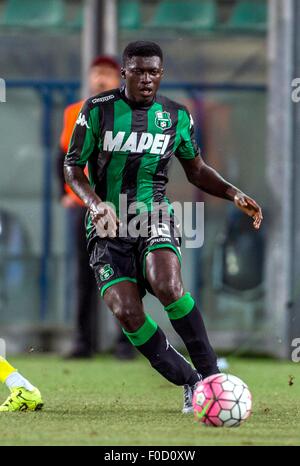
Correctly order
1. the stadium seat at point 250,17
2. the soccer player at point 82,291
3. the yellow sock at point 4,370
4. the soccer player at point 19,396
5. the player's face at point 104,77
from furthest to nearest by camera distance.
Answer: the stadium seat at point 250,17
the soccer player at point 82,291
the player's face at point 104,77
the yellow sock at point 4,370
the soccer player at point 19,396

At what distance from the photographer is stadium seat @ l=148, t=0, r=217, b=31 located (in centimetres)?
1134

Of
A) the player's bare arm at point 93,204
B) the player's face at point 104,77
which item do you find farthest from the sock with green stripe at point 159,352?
the player's face at point 104,77

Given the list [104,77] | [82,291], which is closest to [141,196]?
[104,77]

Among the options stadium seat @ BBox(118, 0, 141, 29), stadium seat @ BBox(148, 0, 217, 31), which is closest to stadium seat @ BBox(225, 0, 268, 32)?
stadium seat @ BBox(148, 0, 217, 31)

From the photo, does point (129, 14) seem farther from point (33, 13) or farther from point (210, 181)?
point (210, 181)

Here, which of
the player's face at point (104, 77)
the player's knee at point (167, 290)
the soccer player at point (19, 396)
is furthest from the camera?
the player's face at point (104, 77)

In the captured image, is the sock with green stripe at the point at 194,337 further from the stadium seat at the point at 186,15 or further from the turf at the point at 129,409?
the stadium seat at the point at 186,15

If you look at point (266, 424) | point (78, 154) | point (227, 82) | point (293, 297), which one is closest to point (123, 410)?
point (266, 424)

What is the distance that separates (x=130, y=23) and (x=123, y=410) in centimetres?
540

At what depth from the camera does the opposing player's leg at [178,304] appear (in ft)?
20.9

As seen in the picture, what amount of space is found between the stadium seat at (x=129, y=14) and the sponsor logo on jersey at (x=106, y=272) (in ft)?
17.1

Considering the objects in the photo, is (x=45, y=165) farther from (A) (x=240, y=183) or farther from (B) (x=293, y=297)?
(B) (x=293, y=297)

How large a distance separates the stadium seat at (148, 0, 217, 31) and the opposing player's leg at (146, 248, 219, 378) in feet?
17.2

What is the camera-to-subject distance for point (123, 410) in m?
6.79
